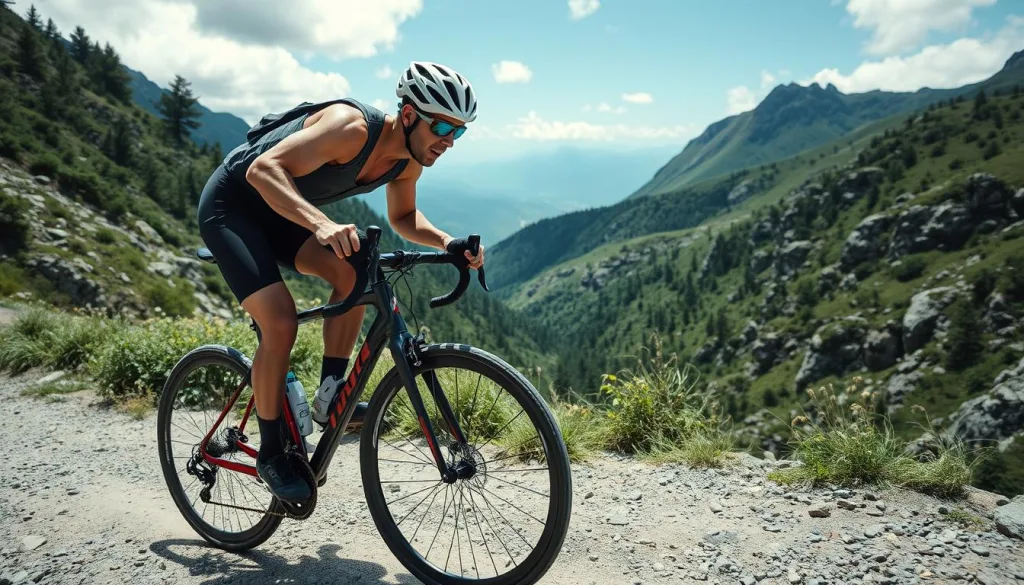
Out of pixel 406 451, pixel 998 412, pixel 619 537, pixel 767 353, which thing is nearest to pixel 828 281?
pixel 767 353

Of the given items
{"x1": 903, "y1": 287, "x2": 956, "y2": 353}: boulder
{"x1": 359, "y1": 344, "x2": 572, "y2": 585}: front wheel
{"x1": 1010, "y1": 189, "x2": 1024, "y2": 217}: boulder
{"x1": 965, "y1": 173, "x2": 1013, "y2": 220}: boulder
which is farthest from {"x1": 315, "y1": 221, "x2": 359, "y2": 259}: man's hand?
{"x1": 965, "y1": 173, "x2": 1013, "y2": 220}: boulder

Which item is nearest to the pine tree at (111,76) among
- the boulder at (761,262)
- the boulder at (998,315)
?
the boulder at (998,315)

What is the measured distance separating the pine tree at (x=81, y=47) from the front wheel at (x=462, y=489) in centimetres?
13834

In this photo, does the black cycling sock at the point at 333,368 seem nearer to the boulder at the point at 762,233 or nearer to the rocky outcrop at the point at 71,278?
the rocky outcrop at the point at 71,278

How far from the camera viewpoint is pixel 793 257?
16400 cm

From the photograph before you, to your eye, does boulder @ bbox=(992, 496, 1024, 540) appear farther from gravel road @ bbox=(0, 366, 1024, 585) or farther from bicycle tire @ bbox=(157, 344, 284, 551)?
bicycle tire @ bbox=(157, 344, 284, 551)

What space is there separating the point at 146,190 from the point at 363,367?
93.5m

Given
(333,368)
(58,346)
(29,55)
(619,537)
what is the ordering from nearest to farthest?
1. (333,368)
2. (619,537)
3. (58,346)
4. (29,55)

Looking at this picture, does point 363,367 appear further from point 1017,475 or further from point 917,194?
point 917,194

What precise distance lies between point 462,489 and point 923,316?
131524 millimetres

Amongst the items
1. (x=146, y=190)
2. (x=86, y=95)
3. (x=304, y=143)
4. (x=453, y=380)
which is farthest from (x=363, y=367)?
(x=86, y=95)

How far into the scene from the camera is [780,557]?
3.60 meters

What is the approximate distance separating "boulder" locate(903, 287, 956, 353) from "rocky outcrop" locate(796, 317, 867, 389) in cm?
842

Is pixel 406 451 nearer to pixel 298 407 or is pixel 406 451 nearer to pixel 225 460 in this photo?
pixel 298 407
